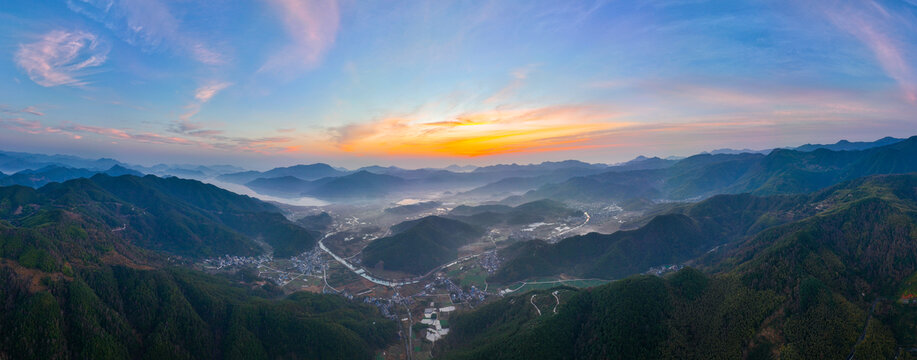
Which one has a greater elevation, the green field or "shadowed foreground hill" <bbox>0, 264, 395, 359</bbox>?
"shadowed foreground hill" <bbox>0, 264, 395, 359</bbox>

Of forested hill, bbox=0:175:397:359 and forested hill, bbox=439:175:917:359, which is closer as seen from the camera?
forested hill, bbox=0:175:397:359

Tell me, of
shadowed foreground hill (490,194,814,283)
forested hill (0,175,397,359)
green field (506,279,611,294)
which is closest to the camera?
forested hill (0,175,397,359)

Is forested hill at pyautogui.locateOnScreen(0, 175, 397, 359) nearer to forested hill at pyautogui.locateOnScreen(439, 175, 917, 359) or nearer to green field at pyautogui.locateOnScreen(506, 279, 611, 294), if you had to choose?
forested hill at pyautogui.locateOnScreen(439, 175, 917, 359)

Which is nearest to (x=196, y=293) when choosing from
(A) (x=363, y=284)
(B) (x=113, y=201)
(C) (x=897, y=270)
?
(A) (x=363, y=284)

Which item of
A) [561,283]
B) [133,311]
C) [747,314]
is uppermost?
[133,311]

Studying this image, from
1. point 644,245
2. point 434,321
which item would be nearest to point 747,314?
point 434,321

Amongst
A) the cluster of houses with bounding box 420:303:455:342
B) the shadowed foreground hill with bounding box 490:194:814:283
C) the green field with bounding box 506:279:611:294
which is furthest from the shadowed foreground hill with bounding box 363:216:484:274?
the green field with bounding box 506:279:611:294

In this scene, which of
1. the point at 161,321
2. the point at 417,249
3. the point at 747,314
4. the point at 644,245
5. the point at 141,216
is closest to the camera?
the point at 747,314

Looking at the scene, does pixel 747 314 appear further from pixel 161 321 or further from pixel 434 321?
pixel 161 321

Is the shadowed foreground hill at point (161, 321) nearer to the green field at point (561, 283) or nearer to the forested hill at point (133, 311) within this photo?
the forested hill at point (133, 311)
